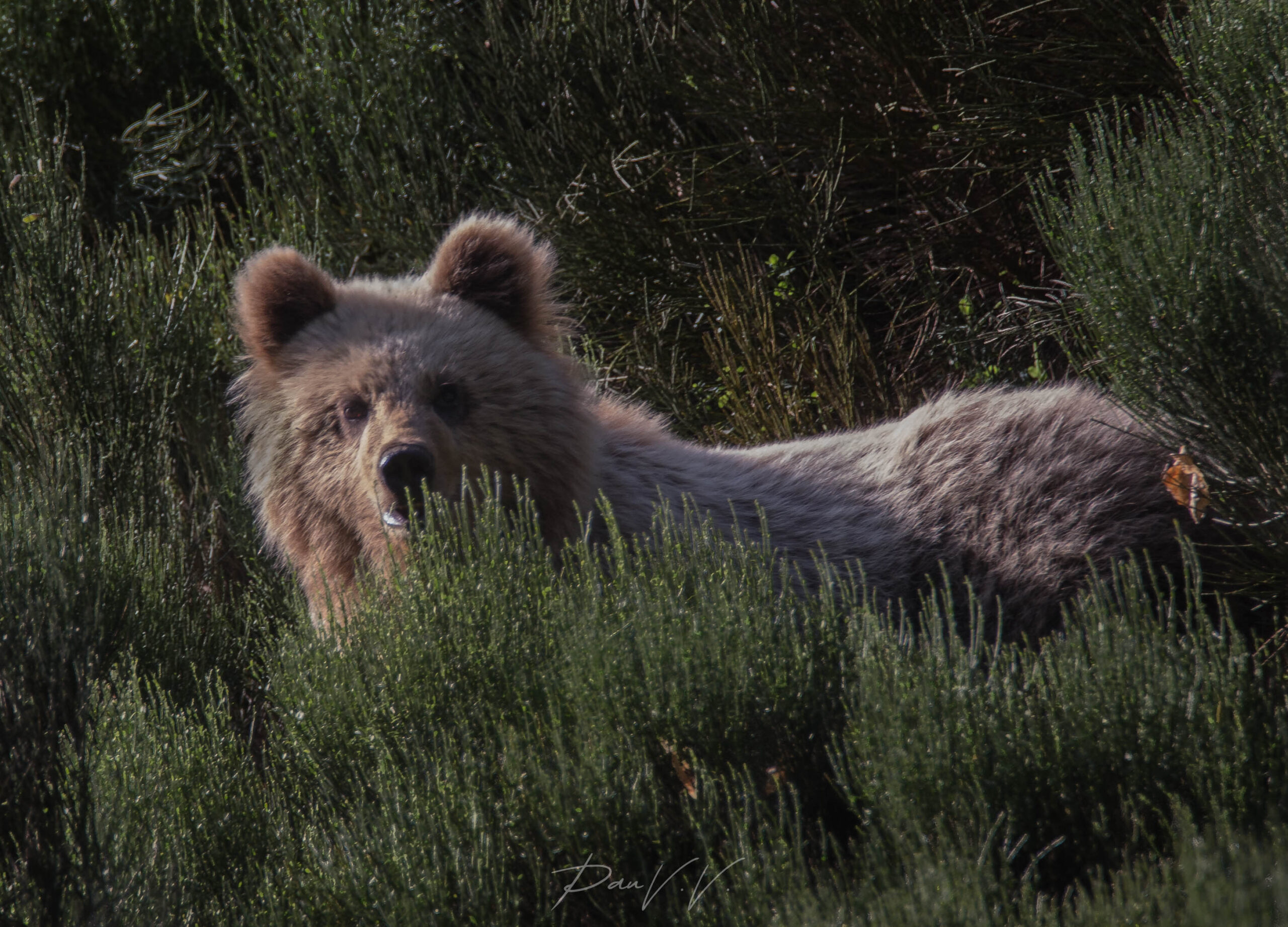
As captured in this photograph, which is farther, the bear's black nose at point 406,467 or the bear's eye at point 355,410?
the bear's eye at point 355,410

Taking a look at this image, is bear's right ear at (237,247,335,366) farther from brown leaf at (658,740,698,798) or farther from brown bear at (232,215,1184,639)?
brown leaf at (658,740,698,798)

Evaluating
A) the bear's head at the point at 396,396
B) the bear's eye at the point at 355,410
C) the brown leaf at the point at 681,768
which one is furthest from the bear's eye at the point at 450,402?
the brown leaf at the point at 681,768

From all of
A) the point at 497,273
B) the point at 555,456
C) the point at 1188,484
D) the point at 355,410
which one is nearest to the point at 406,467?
the point at 355,410

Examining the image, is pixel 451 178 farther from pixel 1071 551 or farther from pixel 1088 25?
Result: pixel 1071 551

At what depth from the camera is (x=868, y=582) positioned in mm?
3781

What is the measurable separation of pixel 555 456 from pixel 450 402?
15.3 inches

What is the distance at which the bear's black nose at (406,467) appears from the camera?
10.6ft

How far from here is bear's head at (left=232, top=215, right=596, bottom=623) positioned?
3498mm

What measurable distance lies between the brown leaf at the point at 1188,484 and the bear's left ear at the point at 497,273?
6.83 ft

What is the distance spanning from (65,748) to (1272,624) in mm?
3321

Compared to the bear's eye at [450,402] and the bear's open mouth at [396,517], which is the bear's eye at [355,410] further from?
the bear's open mouth at [396,517]

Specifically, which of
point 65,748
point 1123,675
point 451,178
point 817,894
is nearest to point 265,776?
point 65,748

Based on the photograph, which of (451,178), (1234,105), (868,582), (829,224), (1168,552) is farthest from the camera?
(451,178)

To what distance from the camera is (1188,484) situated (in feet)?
10.1
